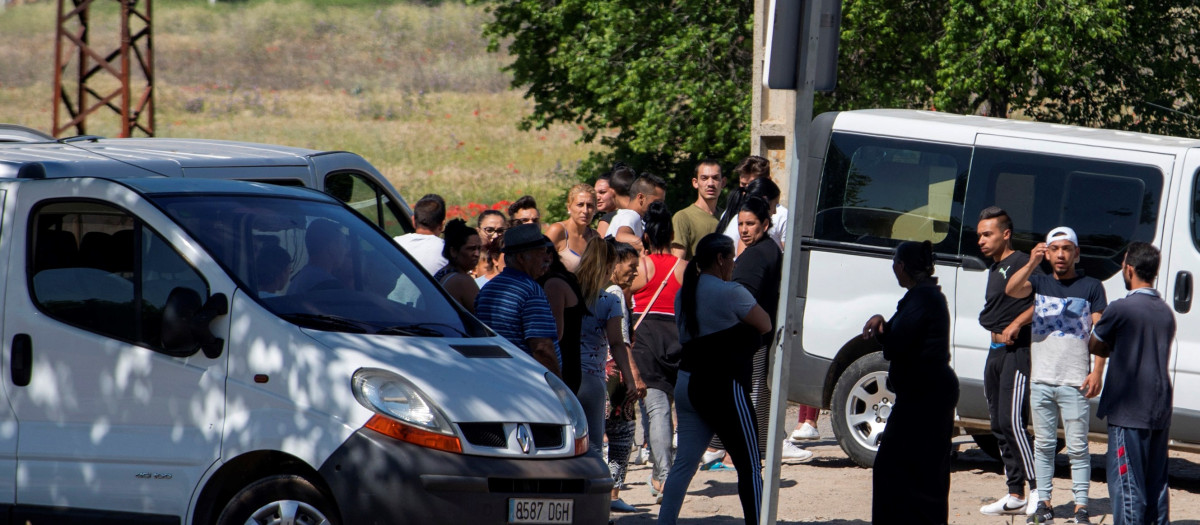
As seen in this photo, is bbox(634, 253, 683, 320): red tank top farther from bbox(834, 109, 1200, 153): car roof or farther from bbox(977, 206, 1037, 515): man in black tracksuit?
bbox(834, 109, 1200, 153): car roof

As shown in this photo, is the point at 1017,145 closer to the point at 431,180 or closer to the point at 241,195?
the point at 241,195

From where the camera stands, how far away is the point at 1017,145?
9086mm

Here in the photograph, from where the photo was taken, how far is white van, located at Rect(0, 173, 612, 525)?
5.25 m

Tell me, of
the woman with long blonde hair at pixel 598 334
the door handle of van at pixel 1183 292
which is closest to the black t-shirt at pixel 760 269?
the woman with long blonde hair at pixel 598 334

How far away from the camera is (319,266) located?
5855mm

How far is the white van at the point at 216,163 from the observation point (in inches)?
283

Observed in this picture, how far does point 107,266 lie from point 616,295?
120 inches

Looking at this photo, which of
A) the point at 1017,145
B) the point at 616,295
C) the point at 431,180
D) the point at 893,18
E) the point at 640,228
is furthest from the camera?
the point at 431,180

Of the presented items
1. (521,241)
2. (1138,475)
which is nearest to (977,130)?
(1138,475)

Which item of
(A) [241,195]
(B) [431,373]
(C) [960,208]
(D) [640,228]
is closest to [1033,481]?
(C) [960,208]

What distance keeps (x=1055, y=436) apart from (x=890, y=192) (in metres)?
2.19

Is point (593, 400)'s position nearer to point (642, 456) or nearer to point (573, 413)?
point (573, 413)

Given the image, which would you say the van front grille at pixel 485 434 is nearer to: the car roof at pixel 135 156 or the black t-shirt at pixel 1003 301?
the car roof at pixel 135 156

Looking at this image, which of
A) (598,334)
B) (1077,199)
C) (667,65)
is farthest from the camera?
(667,65)
